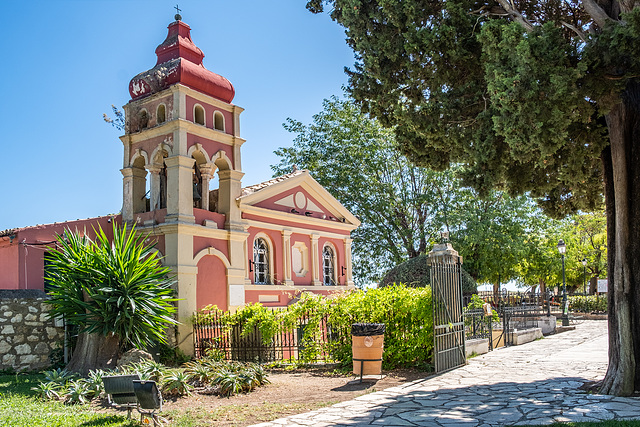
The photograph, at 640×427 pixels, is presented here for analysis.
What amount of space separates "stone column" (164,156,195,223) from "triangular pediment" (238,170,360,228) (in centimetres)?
237

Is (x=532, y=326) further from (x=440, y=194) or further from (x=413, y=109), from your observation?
(x=413, y=109)

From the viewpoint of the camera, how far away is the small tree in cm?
1104

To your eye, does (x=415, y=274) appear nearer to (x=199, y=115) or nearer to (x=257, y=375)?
(x=199, y=115)

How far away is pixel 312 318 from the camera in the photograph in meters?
12.8

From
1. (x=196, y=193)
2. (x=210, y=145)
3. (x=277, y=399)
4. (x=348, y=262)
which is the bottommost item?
(x=277, y=399)

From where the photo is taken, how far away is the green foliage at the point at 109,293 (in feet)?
36.3

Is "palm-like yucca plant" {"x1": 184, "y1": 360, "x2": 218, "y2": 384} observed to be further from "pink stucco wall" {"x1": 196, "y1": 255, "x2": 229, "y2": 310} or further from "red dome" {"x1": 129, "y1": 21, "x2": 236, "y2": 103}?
"red dome" {"x1": 129, "y1": 21, "x2": 236, "y2": 103}

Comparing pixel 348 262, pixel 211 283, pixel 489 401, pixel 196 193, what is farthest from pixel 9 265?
pixel 489 401

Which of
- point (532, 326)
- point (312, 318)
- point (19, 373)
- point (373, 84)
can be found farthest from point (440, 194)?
point (19, 373)

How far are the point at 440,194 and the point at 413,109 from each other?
2042 centimetres

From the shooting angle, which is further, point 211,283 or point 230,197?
point 230,197

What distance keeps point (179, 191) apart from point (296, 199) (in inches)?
257

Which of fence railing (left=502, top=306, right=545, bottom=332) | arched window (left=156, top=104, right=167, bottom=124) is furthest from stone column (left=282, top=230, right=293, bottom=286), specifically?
fence railing (left=502, top=306, right=545, bottom=332)

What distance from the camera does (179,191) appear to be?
14.2 m
